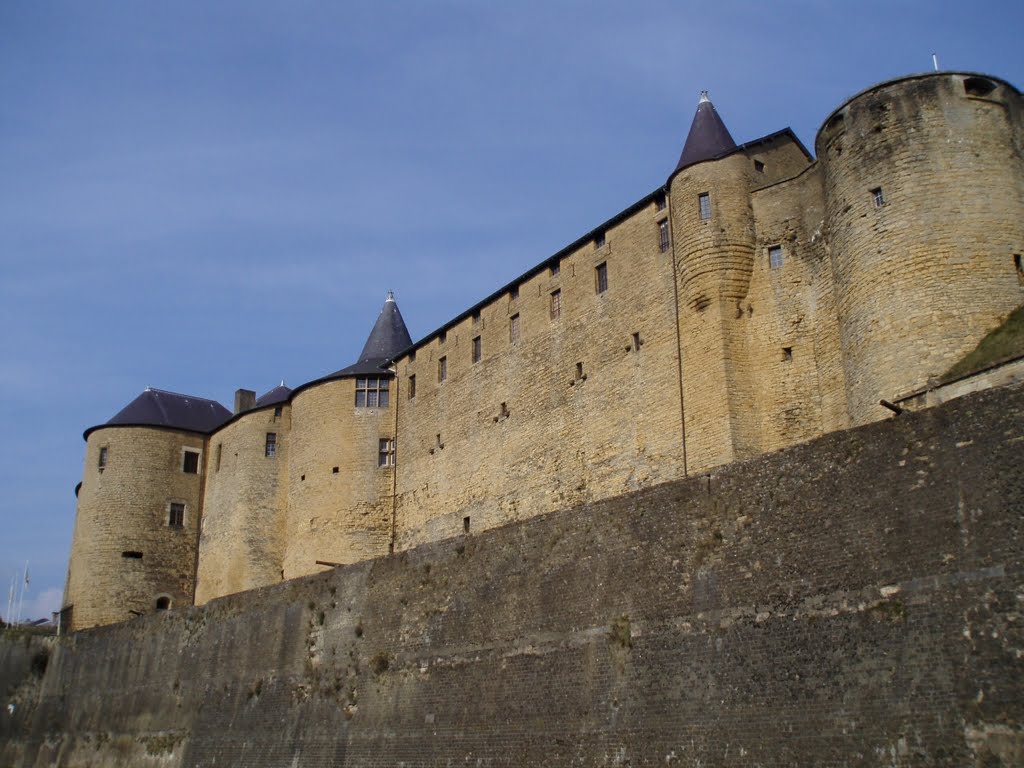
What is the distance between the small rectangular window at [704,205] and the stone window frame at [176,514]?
1052 inches

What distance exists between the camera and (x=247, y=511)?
40.4 m

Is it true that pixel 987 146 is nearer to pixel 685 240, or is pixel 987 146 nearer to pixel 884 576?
pixel 685 240

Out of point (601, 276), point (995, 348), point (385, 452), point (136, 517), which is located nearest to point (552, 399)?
point (601, 276)

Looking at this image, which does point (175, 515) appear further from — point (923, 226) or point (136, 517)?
point (923, 226)

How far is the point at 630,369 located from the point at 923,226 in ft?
28.8

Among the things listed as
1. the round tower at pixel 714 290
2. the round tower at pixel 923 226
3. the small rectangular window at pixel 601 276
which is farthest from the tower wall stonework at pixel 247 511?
the round tower at pixel 923 226

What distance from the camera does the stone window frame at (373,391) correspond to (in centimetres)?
3850

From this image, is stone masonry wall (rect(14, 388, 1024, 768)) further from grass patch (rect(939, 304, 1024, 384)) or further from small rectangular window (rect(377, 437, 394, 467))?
small rectangular window (rect(377, 437, 394, 467))

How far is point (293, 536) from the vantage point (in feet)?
124

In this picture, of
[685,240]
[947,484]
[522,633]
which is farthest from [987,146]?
[522,633]

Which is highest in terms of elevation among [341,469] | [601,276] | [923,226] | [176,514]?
[601,276]

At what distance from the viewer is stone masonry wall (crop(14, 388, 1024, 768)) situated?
12320 mm

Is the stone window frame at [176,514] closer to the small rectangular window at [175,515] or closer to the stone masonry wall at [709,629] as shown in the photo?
the small rectangular window at [175,515]

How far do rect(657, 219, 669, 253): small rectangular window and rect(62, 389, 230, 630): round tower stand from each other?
2476 centimetres
